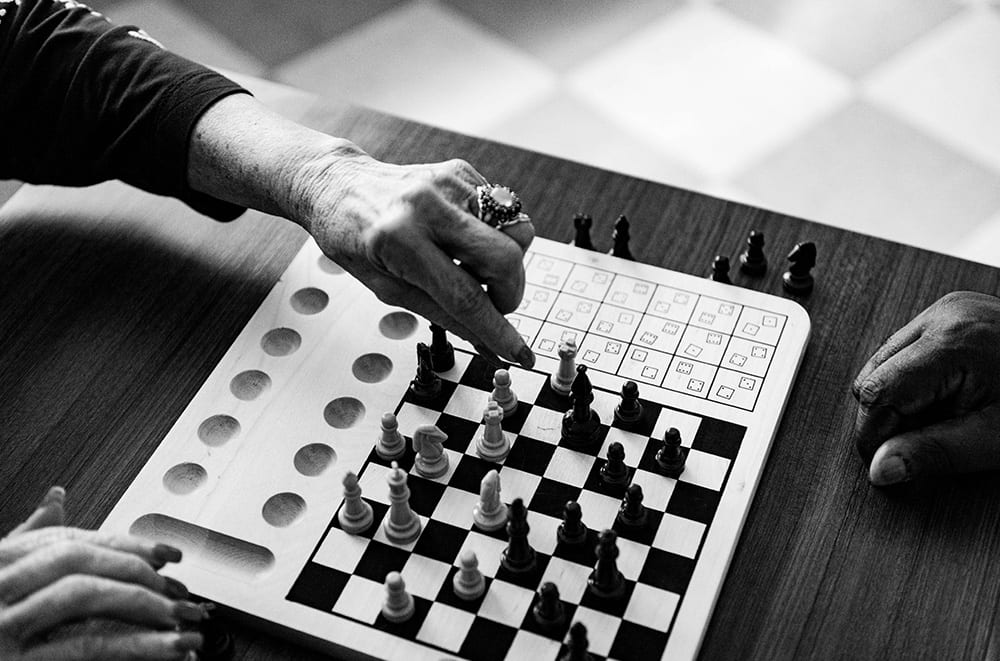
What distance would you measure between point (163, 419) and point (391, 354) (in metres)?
0.33

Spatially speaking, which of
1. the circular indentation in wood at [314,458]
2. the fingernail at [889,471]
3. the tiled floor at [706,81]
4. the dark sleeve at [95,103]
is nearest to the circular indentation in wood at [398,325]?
the circular indentation in wood at [314,458]

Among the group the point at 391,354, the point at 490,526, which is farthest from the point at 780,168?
the point at 490,526

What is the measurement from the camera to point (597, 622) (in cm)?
140

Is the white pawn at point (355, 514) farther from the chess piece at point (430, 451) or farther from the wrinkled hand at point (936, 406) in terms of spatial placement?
the wrinkled hand at point (936, 406)

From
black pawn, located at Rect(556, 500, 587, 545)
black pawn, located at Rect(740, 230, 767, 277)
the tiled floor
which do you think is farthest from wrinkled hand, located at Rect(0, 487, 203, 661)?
the tiled floor

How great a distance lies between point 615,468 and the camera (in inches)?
60.1

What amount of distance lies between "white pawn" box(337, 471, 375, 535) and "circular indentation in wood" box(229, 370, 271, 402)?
26 cm

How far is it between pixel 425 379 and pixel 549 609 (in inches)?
15.8

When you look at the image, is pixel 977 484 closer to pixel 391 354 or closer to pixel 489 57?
pixel 391 354

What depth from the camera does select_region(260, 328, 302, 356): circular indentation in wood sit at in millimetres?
1765

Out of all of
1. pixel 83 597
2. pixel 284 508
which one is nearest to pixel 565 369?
pixel 284 508

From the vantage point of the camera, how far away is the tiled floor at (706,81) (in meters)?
3.38

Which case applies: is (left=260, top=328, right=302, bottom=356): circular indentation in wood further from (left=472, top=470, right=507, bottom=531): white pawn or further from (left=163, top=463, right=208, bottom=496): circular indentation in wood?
(left=472, top=470, right=507, bottom=531): white pawn

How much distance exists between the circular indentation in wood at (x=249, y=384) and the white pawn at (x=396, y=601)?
0.40 m
